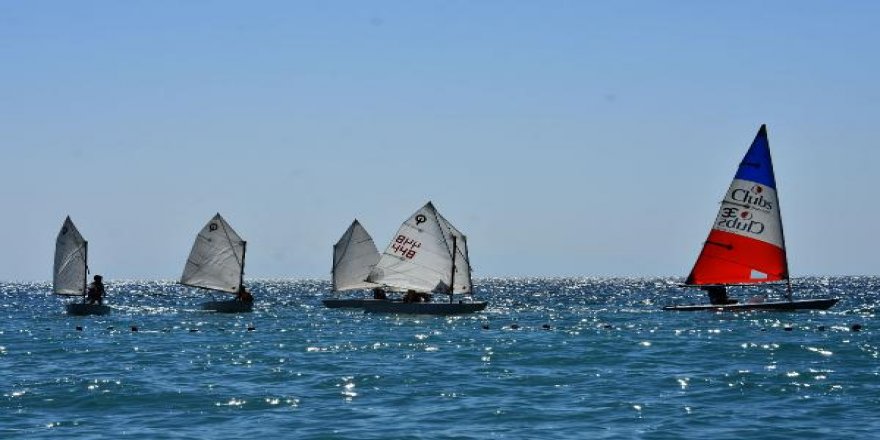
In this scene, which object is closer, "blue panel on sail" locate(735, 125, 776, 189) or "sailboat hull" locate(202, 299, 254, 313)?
"blue panel on sail" locate(735, 125, 776, 189)

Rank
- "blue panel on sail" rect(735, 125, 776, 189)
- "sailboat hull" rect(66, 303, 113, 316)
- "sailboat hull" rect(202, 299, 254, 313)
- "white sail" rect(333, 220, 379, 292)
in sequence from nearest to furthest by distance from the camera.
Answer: "blue panel on sail" rect(735, 125, 776, 189)
"sailboat hull" rect(66, 303, 113, 316)
"sailboat hull" rect(202, 299, 254, 313)
"white sail" rect(333, 220, 379, 292)

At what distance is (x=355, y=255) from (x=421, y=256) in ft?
65.6

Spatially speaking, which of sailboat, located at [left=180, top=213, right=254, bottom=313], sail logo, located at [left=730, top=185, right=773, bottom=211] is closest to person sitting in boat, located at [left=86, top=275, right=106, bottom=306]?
sailboat, located at [left=180, top=213, right=254, bottom=313]

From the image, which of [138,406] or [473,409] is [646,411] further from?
[138,406]

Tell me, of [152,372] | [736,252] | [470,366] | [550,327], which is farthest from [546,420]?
[736,252]

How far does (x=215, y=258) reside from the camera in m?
91.8

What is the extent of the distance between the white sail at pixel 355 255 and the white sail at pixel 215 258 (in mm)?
11622

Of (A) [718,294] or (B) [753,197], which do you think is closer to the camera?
(B) [753,197]

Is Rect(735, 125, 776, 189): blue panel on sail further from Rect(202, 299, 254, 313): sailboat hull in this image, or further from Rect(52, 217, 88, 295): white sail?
Rect(52, 217, 88, 295): white sail

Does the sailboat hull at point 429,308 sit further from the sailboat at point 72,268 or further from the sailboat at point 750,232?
the sailboat at point 72,268

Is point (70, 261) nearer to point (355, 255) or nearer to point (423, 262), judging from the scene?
point (355, 255)

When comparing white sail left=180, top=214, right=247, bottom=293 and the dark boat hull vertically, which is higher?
white sail left=180, top=214, right=247, bottom=293

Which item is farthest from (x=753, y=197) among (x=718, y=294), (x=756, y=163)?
(x=718, y=294)

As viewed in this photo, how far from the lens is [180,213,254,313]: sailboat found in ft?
301
